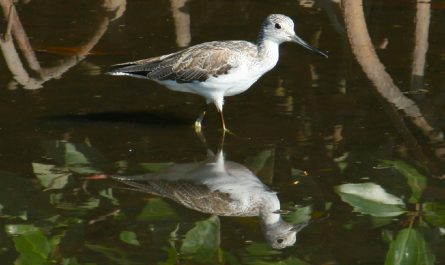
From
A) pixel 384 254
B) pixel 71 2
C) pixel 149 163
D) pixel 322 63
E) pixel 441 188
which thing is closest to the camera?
pixel 384 254

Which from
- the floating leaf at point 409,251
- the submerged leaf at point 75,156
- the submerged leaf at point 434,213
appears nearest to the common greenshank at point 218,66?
the submerged leaf at point 75,156

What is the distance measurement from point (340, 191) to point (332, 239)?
28cm

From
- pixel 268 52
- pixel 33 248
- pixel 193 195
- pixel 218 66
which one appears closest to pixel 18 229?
pixel 33 248

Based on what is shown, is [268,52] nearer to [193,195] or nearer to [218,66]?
[218,66]

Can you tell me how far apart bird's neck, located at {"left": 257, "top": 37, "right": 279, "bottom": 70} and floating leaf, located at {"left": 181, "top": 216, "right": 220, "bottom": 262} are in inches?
118

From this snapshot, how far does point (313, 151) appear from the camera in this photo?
780cm

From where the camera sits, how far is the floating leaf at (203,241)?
18.3 ft

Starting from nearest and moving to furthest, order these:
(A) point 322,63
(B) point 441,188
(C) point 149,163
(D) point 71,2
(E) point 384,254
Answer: (E) point 384,254 → (B) point 441,188 → (C) point 149,163 → (A) point 322,63 → (D) point 71,2

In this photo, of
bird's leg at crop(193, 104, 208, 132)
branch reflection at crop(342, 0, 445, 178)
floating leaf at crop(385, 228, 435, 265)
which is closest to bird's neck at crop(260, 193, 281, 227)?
branch reflection at crop(342, 0, 445, 178)

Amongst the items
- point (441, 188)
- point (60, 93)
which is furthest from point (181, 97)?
Answer: point (441, 188)

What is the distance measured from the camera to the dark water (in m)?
6.11

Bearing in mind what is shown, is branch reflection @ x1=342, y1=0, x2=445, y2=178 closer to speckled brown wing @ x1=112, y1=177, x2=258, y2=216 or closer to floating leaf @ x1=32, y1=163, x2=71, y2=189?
speckled brown wing @ x1=112, y1=177, x2=258, y2=216

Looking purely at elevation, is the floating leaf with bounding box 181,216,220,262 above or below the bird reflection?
above

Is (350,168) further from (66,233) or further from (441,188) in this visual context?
(66,233)
